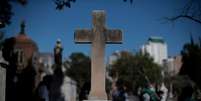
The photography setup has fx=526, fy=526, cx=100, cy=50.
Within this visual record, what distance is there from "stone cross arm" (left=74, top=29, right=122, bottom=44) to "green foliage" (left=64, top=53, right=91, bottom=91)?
64725mm

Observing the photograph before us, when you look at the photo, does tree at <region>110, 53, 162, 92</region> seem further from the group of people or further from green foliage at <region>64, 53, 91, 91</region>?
the group of people

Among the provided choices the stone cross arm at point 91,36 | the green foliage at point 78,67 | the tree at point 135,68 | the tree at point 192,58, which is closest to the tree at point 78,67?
the green foliage at point 78,67

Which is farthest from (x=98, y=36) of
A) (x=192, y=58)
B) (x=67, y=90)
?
(x=192, y=58)

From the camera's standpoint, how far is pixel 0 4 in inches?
720

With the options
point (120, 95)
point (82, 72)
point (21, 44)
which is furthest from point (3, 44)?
point (82, 72)

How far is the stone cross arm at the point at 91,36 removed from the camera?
49.2 feet

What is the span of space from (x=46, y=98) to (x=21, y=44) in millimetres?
47552

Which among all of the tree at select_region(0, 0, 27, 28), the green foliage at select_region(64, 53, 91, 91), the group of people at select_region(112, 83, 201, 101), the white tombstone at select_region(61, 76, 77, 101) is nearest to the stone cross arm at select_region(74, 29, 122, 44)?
the group of people at select_region(112, 83, 201, 101)

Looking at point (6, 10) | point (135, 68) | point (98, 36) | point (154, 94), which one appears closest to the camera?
point (154, 94)

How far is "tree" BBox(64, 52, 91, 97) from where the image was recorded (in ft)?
279

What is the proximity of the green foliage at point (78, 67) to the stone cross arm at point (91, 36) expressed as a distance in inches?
2548

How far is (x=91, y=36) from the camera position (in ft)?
49.2

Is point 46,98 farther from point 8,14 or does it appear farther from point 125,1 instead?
point 8,14

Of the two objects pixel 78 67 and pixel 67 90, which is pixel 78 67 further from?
pixel 67 90
